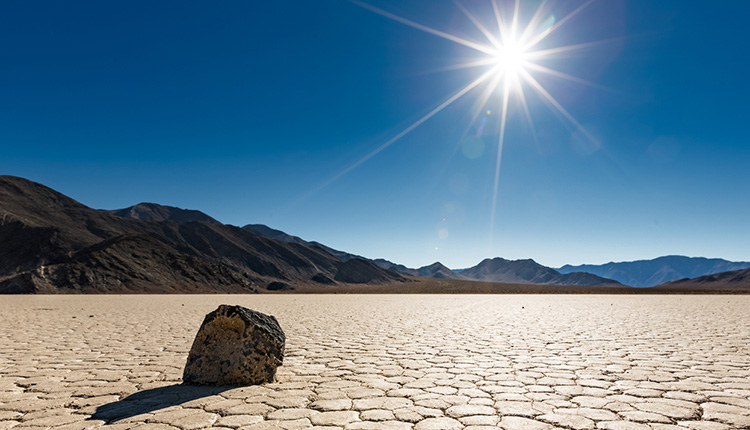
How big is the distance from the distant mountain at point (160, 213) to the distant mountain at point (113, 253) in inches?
1433

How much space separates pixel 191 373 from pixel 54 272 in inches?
1422

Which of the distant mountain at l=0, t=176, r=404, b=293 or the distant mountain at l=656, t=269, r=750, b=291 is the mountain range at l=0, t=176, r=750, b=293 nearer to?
the distant mountain at l=0, t=176, r=404, b=293

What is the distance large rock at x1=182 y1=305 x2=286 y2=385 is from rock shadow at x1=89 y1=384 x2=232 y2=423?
11 centimetres

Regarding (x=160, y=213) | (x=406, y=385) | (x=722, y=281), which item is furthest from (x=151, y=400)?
(x=160, y=213)

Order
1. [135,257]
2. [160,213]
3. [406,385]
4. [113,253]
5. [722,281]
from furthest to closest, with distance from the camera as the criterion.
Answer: [160,213], [722,281], [135,257], [113,253], [406,385]

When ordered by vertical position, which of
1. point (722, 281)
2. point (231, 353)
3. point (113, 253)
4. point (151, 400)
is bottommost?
point (151, 400)

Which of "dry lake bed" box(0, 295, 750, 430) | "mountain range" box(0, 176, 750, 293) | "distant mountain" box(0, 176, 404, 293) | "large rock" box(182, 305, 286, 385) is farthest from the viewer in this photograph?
"mountain range" box(0, 176, 750, 293)

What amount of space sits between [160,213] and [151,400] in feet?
384

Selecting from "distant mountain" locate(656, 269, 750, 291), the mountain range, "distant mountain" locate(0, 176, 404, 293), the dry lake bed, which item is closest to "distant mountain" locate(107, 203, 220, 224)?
"distant mountain" locate(0, 176, 404, 293)

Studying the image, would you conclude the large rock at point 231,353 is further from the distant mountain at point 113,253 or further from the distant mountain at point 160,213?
the distant mountain at point 160,213

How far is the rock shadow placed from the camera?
10.3 ft

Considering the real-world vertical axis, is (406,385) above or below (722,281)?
below

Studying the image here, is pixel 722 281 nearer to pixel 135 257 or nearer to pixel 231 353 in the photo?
pixel 135 257

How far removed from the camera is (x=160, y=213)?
107000mm
